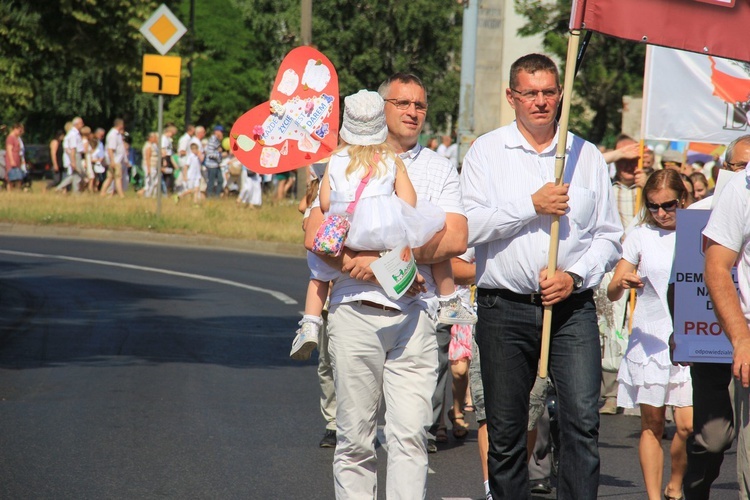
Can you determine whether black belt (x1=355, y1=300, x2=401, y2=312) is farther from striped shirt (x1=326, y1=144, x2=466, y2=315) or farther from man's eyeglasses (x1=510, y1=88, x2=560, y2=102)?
man's eyeglasses (x1=510, y1=88, x2=560, y2=102)

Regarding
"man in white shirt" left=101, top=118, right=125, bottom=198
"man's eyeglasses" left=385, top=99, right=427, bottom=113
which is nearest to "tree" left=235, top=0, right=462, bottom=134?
"man in white shirt" left=101, top=118, right=125, bottom=198

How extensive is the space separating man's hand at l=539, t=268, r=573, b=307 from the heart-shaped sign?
121 cm

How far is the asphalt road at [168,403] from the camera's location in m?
6.81

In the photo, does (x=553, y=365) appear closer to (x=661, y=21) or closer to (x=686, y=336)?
(x=686, y=336)

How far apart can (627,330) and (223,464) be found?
3.30 m

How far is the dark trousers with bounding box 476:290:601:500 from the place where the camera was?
17.0ft

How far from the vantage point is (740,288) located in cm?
452

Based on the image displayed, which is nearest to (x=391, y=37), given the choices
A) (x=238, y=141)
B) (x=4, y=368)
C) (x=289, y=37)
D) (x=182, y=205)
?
(x=289, y=37)

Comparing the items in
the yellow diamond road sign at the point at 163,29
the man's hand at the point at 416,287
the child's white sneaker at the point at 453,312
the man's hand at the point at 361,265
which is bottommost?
the child's white sneaker at the point at 453,312

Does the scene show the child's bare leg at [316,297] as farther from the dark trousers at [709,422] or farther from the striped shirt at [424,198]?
the dark trousers at [709,422]

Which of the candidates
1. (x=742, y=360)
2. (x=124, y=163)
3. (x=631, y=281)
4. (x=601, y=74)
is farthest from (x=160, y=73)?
(x=601, y=74)

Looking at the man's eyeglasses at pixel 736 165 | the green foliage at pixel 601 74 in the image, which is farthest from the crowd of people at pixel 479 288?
the green foliage at pixel 601 74

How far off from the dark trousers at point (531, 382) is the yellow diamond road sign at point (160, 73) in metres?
18.6

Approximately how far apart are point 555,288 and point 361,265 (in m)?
0.78
